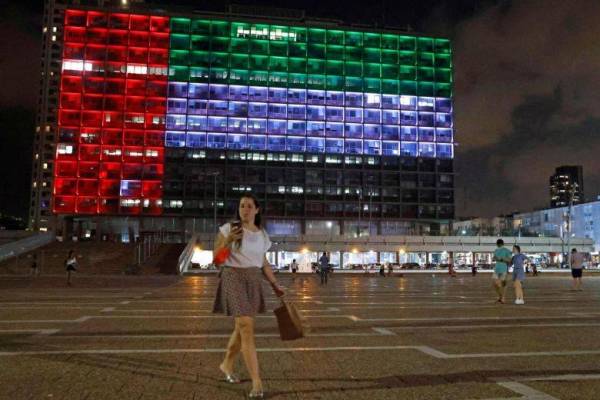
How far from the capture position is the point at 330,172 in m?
99.8

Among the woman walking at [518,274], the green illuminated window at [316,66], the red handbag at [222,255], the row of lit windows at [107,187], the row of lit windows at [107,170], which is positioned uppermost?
the green illuminated window at [316,66]

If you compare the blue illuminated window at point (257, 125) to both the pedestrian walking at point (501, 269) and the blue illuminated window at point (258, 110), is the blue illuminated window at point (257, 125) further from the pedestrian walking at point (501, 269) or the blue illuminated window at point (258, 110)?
the pedestrian walking at point (501, 269)

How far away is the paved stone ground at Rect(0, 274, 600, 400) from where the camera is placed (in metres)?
5.46

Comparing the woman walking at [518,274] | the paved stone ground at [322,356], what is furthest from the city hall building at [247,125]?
the paved stone ground at [322,356]

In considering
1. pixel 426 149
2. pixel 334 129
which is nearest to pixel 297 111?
pixel 334 129

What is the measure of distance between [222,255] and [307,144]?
95512 mm

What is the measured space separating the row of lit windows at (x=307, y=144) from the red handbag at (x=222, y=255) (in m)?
93.0


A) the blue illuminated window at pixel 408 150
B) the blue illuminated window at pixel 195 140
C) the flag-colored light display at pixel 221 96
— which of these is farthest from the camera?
the blue illuminated window at pixel 408 150

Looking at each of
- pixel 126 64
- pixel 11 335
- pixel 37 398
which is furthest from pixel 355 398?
pixel 126 64

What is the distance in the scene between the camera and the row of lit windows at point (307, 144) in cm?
9675

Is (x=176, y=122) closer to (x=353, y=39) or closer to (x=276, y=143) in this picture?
(x=276, y=143)

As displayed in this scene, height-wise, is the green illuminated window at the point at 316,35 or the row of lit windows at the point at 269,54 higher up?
the green illuminated window at the point at 316,35

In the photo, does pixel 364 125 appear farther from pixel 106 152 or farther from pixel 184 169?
pixel 106 152

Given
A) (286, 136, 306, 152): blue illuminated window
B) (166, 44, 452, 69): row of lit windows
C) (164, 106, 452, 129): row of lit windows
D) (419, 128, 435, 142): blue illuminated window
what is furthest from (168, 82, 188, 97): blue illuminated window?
(419, 128, 435, 142): blue illuminated window
